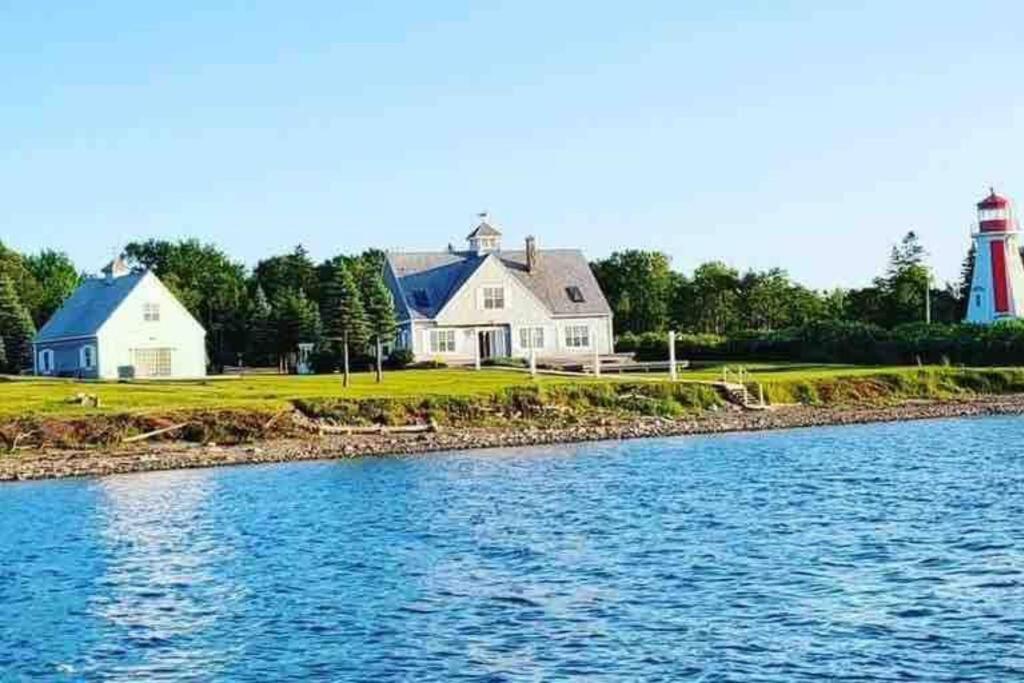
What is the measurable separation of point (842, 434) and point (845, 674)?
37.5 meters

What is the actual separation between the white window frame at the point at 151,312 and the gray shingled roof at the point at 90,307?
1.05 meters

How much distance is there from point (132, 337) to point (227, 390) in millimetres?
14230

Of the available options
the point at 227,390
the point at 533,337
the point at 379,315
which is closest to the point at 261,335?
the point at 533,337

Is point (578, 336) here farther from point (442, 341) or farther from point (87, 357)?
point (87, 357)

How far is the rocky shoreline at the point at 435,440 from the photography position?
154 ft

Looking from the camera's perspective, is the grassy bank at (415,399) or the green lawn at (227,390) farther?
the green lawn at (227,390)

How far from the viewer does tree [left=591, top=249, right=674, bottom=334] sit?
12050 cm

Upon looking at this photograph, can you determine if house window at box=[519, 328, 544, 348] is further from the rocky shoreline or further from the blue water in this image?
the blue water

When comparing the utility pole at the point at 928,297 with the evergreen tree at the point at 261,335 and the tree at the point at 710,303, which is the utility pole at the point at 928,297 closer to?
the tree at the point at 710,303

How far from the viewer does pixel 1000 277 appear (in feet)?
286

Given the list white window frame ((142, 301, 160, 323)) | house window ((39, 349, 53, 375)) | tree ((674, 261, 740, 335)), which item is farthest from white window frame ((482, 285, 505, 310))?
tree ((674, 261, 740, 335))

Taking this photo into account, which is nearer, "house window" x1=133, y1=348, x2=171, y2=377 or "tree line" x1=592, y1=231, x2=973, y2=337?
"house window" x1=133, y1=348, x2=171, y2=377

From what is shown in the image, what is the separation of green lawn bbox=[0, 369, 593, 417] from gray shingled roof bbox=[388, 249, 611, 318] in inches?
480

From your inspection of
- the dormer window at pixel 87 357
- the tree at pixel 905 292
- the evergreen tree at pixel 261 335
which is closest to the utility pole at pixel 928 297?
→ the tree at pixel 905 292
